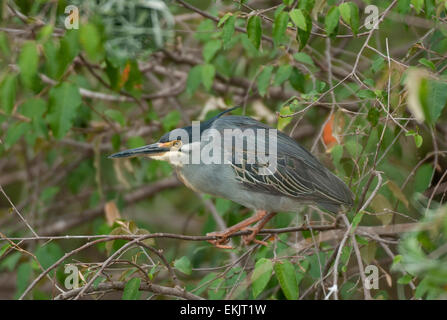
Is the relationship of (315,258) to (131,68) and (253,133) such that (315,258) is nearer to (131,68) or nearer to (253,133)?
(253,133)

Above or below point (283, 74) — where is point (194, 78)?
above

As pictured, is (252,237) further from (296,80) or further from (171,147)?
(296,80)

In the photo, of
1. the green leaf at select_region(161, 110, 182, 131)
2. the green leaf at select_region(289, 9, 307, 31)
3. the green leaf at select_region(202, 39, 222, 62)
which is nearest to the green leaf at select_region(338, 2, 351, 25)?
the green leaf at select_region(289, 9, 307, 31)

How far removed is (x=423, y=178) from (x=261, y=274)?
1254mm

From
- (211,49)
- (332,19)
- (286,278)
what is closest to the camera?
(286,278)

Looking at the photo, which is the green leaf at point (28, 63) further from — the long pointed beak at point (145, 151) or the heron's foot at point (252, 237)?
the heron's foot at point (252, 237)

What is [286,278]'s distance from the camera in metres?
2.21

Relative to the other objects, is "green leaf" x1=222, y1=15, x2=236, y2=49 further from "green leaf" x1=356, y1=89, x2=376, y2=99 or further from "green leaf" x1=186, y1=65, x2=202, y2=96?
"green leaf" x1=186, y1=65, x2=202, y2=96

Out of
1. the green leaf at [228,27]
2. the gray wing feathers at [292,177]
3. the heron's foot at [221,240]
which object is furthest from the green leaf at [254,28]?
the heron's foot at [221,240]

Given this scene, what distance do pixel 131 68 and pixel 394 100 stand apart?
155 centimetres

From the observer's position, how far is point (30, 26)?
11.3 ft

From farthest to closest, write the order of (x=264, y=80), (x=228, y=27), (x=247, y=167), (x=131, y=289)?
1. (x=264, y=80)
2. (x=247, y=167)
3. (x=228, y=27)
4. (x=131, y=289)

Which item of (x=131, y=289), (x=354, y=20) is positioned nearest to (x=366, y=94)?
(x=354, y=20)
